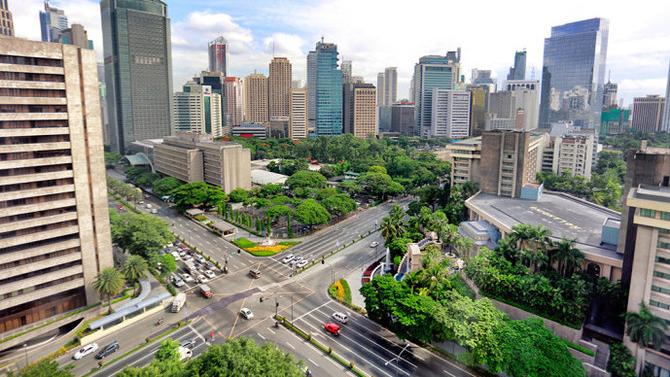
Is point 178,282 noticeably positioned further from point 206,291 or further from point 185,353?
point 185,353

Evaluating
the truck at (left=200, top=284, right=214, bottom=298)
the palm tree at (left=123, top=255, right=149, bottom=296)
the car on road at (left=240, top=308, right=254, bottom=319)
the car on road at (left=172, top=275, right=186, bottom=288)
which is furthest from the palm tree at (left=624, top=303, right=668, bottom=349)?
the palm tree at (left=123, top=255, right=149, bottom=296)

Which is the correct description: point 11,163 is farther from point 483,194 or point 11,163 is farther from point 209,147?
point 483,194

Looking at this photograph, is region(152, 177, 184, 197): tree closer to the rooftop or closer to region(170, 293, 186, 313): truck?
region(170, 293, 186, 313): truck

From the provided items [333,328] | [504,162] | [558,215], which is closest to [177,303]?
[333,328]

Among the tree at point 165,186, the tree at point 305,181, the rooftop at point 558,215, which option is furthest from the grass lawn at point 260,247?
the tree at point 165,186

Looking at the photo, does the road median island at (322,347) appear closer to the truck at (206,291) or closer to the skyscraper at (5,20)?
the truck at (206,291)

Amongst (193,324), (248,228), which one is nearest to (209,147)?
(248,228)
